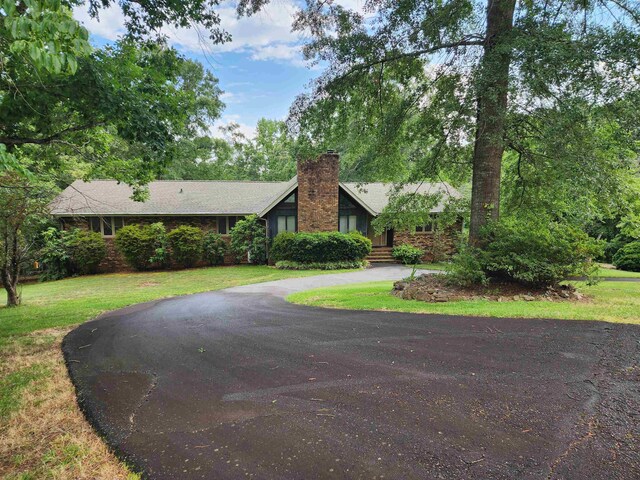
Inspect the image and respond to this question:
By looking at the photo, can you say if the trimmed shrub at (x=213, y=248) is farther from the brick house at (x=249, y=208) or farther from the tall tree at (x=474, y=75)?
the tall tree at (x=474, y=75)

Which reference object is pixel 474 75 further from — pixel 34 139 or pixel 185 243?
pixel 185 243

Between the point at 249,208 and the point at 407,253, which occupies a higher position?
the point at 249,208

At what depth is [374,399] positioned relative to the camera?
3.40m

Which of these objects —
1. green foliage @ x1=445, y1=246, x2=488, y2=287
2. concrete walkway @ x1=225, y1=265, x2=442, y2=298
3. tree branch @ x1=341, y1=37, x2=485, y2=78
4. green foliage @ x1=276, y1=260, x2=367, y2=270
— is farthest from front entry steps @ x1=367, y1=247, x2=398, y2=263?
tree branch @ x1=341, y1=37, x2=485, y2=78

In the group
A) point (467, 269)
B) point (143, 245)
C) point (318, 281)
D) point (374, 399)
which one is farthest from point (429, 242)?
point (374, 399)

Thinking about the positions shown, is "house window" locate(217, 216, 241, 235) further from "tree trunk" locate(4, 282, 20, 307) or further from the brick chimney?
"tree trunk" locate(4, 282, 20, 307)

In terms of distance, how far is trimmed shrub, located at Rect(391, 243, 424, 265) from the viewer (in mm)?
20000

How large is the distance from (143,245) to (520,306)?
17.5 m

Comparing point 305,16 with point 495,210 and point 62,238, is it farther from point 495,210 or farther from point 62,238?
point 62,238

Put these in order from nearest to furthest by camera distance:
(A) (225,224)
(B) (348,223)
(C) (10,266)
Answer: (C) (10,266)
(A) (225,224)
(B) (348,223)

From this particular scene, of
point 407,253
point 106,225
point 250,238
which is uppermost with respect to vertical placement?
point 106,225

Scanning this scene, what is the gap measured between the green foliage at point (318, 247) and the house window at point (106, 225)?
913 cm

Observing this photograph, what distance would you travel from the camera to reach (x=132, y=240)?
17734 mm

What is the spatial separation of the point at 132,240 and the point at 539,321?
60.0 ft
